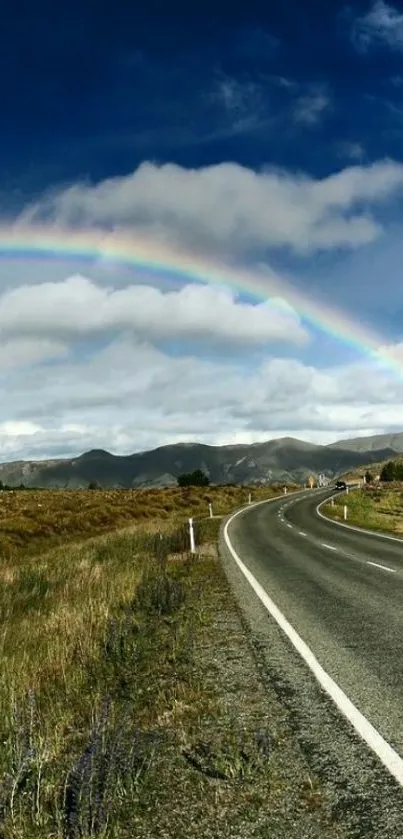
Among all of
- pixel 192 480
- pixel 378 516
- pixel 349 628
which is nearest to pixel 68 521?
pixel 378 516

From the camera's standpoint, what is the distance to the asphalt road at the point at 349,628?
4.80 meters

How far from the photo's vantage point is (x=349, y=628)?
899 centimetres

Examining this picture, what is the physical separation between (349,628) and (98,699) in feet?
13.5

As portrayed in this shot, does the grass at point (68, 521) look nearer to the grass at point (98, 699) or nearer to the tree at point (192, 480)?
the grass at point (98, 699)

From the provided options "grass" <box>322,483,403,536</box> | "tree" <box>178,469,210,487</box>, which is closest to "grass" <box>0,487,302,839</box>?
"grass" <box>322,483,403,536</box>

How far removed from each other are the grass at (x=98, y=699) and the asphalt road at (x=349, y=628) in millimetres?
854

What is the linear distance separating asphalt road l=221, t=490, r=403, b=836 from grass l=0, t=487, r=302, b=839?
85 centimetres

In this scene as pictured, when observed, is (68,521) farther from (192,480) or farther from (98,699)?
(192,480)

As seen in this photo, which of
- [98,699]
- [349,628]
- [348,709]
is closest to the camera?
[348,709]

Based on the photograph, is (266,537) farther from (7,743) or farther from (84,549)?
(7,743)

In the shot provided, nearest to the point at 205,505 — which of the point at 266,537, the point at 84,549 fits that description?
the point at 266,537

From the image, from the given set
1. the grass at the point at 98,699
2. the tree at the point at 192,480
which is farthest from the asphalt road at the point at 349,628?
the tree at the point at 192,480

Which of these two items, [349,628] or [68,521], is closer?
[349,628]

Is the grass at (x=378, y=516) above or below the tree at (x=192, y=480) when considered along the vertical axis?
below
